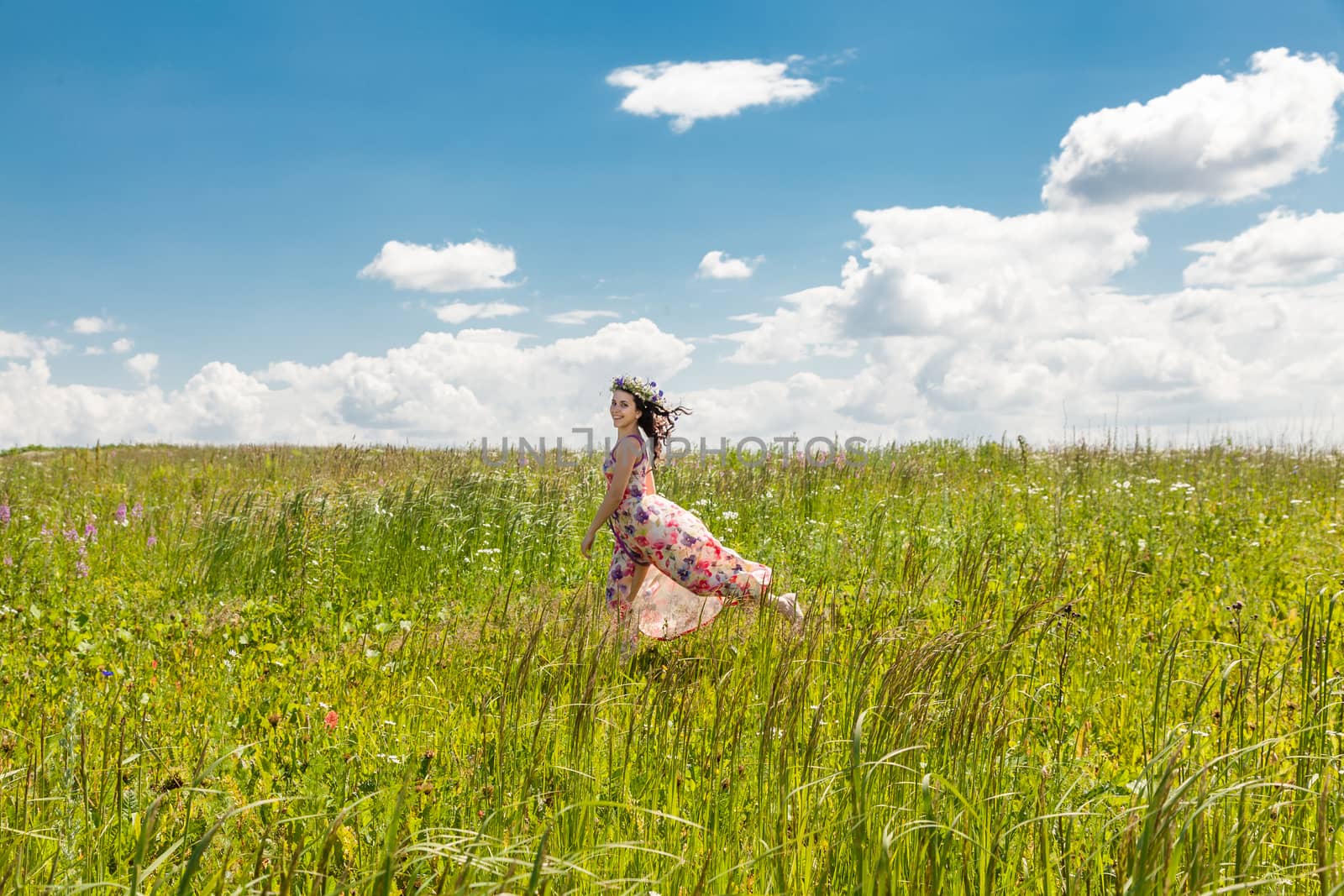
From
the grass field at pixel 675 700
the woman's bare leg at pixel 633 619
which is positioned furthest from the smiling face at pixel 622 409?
the grass field at pixel 675 700

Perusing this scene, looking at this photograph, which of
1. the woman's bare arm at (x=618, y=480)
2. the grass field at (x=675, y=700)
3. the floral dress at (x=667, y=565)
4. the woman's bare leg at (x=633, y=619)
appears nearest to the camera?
the grass field at (x=675, y=700)

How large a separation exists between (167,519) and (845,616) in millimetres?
7894

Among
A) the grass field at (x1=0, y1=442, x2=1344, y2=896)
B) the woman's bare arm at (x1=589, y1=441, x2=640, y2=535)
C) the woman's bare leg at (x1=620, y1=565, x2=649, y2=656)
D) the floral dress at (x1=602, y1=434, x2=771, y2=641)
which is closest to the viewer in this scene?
the grass field at (x1=0, y1=442, x2=1344, y2=896)

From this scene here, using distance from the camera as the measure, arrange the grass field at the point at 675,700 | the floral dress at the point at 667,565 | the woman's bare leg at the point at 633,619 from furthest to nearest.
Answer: the floral dress at the point at 667,565 → the woman's bare leg at the point at 633,619 → the grass field at the point at 675,700

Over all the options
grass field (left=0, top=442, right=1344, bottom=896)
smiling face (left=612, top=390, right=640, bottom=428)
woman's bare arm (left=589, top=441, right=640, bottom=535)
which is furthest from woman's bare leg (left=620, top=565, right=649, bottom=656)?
smiling face (left=612, top=390, right=640, bottom=428)

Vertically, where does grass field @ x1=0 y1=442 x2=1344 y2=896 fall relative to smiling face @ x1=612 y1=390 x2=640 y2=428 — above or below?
below

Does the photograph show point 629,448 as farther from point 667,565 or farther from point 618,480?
point 667,565

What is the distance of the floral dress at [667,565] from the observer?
18.7 ft

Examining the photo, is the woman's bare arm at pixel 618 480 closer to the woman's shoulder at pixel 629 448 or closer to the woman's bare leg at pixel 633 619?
the woman's shoulder at pixel 629 448

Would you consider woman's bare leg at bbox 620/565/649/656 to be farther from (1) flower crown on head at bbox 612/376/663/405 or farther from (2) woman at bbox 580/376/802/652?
(1) flower crown on head at bbox 612/376/663/405

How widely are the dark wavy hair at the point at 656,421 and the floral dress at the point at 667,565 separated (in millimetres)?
302

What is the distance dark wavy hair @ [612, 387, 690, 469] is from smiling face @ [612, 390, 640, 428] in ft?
0.39

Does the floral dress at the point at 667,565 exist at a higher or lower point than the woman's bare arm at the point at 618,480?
lower

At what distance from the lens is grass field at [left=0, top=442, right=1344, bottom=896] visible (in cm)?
208
